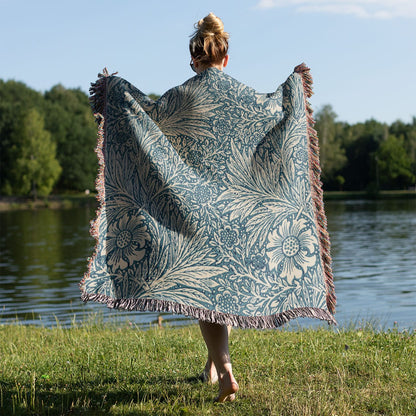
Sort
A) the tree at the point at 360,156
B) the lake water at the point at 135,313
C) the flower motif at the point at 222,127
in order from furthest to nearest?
the tree at the point at 360,156 → the lake water at the point at 135,313 → the flower motif at the point at 222,127

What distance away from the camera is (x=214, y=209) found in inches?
144

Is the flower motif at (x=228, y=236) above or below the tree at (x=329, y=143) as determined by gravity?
below

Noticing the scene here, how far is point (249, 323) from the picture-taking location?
3.55 metres

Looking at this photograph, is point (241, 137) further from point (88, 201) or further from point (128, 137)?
point (88, 201)

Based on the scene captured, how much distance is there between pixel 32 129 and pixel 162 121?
57.4 m

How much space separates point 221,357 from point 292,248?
0.75 meters

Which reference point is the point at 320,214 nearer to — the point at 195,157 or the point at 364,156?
the point at 195,157

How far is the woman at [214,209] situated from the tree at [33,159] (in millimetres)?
55204

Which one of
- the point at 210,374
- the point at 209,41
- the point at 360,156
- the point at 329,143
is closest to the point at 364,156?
the point at 360,156

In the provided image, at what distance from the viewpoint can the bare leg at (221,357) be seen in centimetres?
351

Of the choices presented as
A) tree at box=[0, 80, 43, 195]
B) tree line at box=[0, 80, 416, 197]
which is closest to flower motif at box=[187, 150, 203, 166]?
tree line at box=[0, 80, 416, 197]

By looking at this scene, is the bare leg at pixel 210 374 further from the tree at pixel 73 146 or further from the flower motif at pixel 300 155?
the tree at pixel 73 146

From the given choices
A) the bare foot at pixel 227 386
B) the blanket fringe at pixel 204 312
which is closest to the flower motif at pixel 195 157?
the blanket fringe at pixel 204 312

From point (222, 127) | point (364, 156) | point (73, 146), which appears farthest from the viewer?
point (364, 156)
